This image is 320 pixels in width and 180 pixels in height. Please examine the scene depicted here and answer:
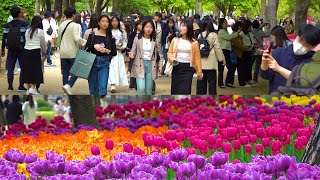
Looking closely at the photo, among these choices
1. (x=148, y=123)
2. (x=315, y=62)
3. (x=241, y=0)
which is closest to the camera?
(x=315, y=62)

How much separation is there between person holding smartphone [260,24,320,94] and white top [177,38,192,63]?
3205mm

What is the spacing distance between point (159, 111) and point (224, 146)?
4.34m

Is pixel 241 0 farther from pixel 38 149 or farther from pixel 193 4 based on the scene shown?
pixel 38 149

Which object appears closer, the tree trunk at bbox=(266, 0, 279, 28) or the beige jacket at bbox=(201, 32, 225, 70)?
the beige jacket at bbox=(201, 32, 225, 70)

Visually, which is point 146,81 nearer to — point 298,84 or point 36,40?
point 36,40

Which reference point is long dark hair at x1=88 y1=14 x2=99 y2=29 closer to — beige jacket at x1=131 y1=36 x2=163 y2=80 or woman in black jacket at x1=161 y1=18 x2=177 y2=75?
beige jacket at x1=131 y1=36 x2=163 y2=80

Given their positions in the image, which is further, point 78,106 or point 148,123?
point 78,106

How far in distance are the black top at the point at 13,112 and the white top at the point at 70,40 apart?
3182 mm

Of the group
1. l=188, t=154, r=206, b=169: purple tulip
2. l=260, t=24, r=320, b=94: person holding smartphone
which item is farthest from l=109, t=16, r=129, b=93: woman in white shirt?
l=188, t=154, r=206, b=169: purple tulip

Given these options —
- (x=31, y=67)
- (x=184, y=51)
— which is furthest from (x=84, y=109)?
(x=31, y=67)

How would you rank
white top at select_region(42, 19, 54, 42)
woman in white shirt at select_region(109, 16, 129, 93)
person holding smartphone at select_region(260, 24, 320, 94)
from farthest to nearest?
white top at select_region(42, 19, 54, 42) < woman in white shirt at select_region(109, 16, 129, 93) < person holding smartphone at select_region(260, 24, 320, 94)

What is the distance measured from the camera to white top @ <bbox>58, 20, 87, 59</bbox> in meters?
12.8

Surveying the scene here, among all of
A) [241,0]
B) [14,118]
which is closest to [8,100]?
[14,118]

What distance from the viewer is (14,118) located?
→ 9.27m
